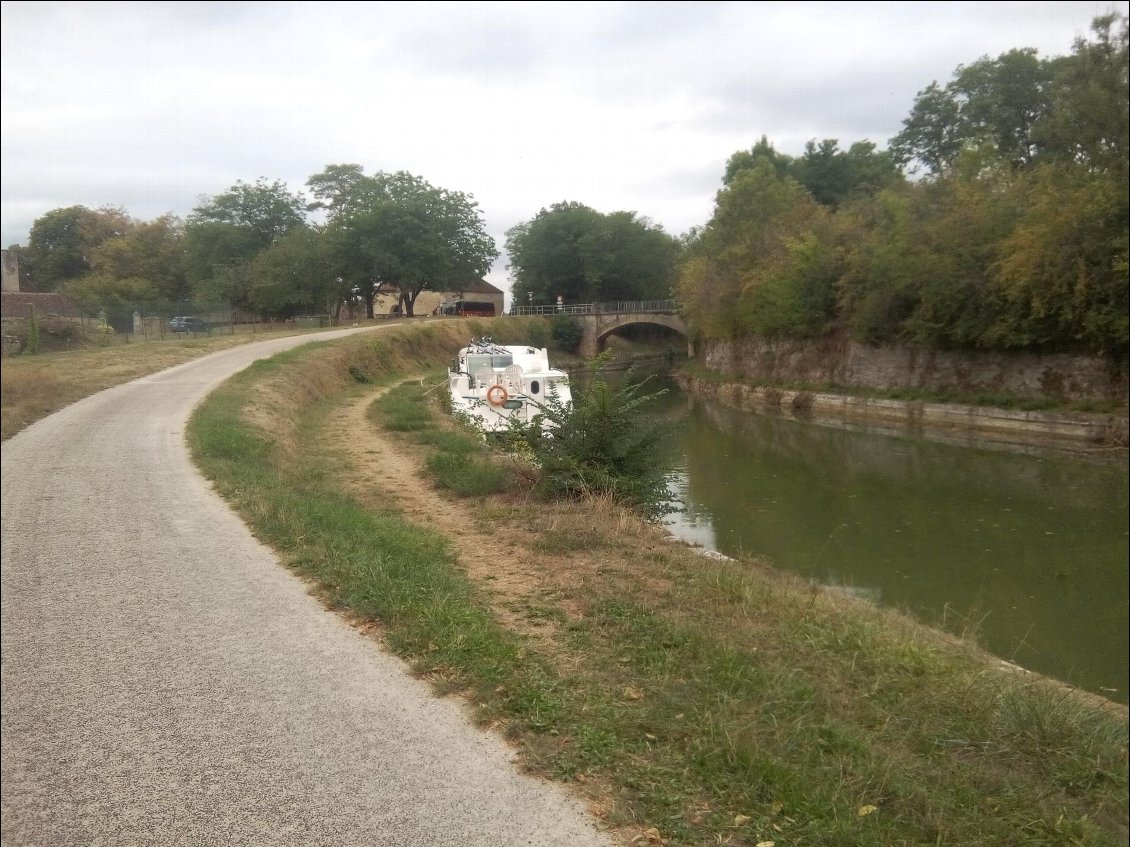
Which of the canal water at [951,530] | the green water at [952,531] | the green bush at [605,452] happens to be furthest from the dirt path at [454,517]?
the green water at [952,531]

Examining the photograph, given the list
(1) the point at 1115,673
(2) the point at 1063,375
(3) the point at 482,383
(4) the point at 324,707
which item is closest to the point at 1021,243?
(2) the point at 1063,375

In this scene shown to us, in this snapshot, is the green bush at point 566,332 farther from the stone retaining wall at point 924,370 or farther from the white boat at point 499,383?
the white boat at point 499,383

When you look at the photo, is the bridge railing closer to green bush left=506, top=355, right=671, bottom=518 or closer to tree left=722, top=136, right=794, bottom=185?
tree left=722, top=136, right=794, bottom=185

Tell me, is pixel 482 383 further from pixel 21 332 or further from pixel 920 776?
pixel 21 332

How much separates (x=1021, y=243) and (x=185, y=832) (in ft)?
105

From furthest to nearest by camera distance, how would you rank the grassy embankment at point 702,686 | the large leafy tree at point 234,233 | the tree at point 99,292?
the large leafy tree at point 234,233 < the grassy embankment at point 702,686 < the tree at point 99,292

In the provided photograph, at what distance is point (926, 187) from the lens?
124 ft

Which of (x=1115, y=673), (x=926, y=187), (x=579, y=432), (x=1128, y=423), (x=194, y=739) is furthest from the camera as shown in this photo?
(x=926, y=187)

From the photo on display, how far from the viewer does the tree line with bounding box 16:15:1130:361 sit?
63.2 ft

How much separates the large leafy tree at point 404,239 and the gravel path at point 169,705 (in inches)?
2013

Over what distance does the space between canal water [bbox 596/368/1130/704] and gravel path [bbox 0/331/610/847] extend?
25.0ft

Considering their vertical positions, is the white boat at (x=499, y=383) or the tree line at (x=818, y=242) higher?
the tree line at (x=818, y=242)

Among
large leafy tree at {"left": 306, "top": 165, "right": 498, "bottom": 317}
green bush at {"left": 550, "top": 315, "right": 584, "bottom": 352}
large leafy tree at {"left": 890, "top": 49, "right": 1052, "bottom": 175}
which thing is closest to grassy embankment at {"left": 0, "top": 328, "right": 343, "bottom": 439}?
large leafy tree at {"left": 890, "top": 49, "right": 1052, "bottom": 175}

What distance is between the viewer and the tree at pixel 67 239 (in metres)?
2.60
